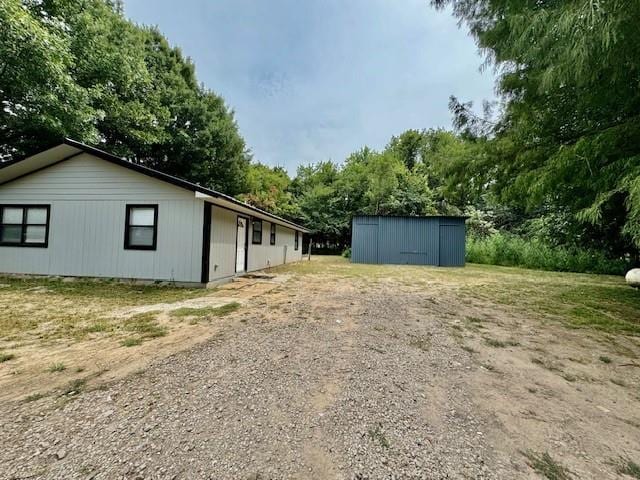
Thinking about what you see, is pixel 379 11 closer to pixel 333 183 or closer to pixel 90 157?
pixel 90 157

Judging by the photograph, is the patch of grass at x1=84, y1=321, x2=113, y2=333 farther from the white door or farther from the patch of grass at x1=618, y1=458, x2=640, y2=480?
the white door

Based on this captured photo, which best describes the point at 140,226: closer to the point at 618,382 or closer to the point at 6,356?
the point at 6,356

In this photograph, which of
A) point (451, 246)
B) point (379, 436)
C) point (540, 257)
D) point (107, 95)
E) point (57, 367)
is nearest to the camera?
point (379, 436)

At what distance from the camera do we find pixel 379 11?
315 inches

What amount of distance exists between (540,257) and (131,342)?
667 inches

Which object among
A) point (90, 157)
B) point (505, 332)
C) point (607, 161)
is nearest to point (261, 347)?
point (505, 332)

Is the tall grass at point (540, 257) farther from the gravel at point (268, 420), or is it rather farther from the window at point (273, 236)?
the gravel at point (268, 420)

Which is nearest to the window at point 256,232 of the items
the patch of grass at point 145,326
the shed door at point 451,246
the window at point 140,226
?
the window at point 140,226

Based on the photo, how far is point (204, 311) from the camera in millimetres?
4461

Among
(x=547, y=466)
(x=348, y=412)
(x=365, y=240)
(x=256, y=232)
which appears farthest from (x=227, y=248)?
(x=365, y=240)

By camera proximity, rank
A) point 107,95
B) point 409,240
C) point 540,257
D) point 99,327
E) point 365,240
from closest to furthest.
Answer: point 99,327
point 107,95
point 540,257
point 409,240
point 365,240

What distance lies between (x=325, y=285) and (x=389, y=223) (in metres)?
8.54

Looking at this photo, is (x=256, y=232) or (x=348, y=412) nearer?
(x=348, y=412)

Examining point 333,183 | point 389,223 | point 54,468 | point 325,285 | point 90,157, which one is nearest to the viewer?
point 54,468
